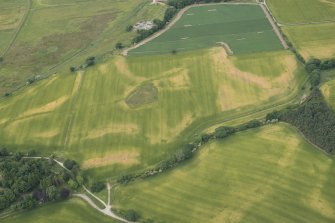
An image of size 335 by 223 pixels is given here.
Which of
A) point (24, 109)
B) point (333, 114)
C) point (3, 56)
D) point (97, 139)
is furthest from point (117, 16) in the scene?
point (333, 114)

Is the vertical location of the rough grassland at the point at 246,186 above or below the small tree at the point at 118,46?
below

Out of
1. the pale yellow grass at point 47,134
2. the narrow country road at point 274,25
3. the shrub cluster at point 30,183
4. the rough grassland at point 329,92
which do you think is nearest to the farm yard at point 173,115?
the shrub cluster at point 30,183

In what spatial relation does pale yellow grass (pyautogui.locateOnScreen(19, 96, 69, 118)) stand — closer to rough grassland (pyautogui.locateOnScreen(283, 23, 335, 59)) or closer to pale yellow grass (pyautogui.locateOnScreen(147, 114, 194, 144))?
pale yellow grass (pyautogui.locateOnScreen(147, 114, 194, 144))

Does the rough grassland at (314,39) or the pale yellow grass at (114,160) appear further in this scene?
the rough grassland at (314,39)

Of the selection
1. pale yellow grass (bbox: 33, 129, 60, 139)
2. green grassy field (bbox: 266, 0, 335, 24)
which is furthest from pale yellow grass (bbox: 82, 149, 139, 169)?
green grassy field (bbox: 266, 0, 335, 24)

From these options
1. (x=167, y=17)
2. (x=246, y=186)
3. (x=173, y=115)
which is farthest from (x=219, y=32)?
(x=246, y=186)

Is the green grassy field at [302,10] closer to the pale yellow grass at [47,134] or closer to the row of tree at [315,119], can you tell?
the row of tree at [315,119]

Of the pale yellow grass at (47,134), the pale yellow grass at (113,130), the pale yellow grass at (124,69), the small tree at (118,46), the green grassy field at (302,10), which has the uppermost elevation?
the green grassy field at (302,10)
